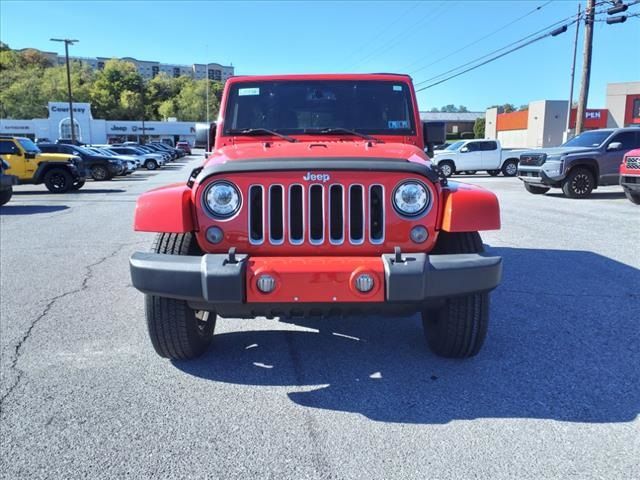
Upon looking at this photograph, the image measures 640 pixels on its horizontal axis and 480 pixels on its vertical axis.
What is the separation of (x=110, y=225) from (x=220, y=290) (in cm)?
816

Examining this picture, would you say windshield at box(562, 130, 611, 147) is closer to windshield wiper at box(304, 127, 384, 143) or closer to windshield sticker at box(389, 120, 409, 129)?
windshield sticker at box(389, 120, 409, 129)

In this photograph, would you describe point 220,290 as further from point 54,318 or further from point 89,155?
point 89,155

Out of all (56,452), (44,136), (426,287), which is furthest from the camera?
(44,136)

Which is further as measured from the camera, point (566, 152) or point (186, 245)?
point (566, 152)

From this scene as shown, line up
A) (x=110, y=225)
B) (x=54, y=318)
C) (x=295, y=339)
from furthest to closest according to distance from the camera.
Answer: (x=110, y=225) → (x=54, y=318) → (x=295, y=339)

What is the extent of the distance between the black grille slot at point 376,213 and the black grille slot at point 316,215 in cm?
29

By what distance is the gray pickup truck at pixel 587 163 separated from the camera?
45.3 feet

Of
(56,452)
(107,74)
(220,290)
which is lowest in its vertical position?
(56,452)

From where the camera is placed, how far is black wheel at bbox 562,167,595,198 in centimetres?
1395

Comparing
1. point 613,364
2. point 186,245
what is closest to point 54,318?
point 186,245

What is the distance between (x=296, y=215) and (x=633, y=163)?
11.1 metres

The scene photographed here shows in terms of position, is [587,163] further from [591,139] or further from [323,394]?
[323,394]

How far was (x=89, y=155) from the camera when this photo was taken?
74.8ft

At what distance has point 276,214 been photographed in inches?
122
